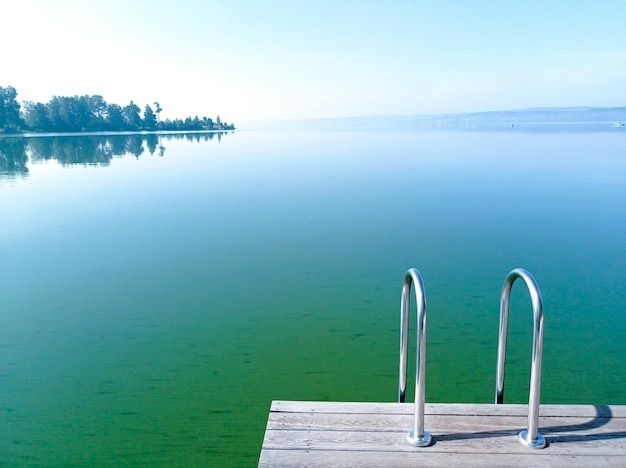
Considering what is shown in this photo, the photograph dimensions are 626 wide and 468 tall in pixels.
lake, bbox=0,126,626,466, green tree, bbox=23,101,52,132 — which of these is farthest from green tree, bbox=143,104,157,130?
lake, bbox=0,126,626,466

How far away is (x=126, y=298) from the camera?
17.6 ft

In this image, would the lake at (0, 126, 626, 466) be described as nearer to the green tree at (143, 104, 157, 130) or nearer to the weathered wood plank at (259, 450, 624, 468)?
the weathered wood plank at (259, 450, 624, 468)

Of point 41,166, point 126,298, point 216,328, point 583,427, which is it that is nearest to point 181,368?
point 216,328

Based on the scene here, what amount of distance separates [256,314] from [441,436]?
3.04 meters

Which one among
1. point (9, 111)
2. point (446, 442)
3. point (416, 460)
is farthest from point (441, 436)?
point (9, 111)

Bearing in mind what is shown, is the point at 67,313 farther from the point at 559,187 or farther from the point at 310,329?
the point at 559,187

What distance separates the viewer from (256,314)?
488cm

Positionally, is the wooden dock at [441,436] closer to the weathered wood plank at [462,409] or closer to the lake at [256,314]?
the weathered wood plank at [462,409]

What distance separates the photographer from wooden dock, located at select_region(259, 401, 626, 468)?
74.1 inches

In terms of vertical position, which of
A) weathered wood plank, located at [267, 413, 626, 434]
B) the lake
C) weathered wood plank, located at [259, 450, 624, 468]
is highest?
weathered wood plank, located at [267, 413, 626, 434]

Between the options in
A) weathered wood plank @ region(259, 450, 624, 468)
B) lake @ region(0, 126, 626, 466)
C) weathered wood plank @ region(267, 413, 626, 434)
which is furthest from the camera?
lake @ region(0, 126, 626, 466)

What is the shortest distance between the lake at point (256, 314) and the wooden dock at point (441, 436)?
1.06m

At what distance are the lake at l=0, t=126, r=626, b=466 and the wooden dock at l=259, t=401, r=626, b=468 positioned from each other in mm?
1055

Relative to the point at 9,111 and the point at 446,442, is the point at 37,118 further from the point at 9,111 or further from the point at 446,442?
the point at 446,442
